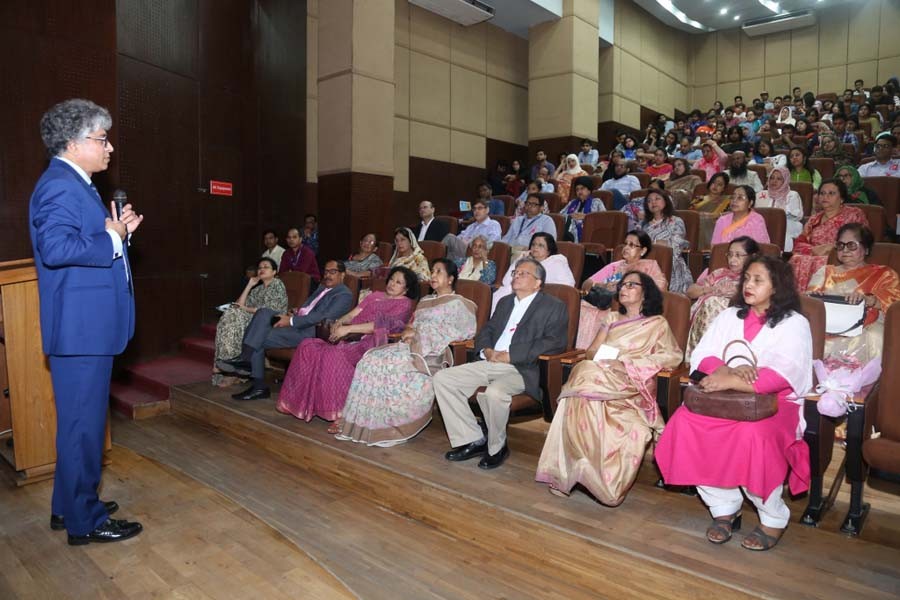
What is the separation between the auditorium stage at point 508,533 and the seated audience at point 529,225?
1965 mm

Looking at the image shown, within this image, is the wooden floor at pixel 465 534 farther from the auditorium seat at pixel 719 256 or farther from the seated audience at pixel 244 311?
the auditorium seat at pixel 719 256

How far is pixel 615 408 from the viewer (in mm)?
2020

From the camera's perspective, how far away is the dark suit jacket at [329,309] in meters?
3.30

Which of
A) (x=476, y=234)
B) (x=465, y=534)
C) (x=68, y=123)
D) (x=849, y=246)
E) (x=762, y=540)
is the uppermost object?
(x=68, y=123)

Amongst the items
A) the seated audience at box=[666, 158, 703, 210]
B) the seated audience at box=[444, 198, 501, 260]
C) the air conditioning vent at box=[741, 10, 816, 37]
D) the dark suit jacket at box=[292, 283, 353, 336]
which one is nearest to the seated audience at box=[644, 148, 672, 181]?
the seated audience at box=[666, 158, 703, 210]

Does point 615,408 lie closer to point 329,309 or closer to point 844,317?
point 844,317

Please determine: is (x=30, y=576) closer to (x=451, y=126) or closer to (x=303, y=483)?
(x=303, y=483)

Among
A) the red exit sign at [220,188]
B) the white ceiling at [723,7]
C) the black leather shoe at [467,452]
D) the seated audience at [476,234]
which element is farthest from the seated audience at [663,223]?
the white ceiling at [723,7]

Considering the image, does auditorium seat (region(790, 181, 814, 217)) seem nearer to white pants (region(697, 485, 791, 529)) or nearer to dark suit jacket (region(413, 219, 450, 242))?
dark suit jacket (region(413, 219, 450, 242))

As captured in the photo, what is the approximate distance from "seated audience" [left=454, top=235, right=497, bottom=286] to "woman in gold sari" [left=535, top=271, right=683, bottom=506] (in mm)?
1635

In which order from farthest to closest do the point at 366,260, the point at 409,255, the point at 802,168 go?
the point at 802,168, the point at 366,260, the point at 409,255

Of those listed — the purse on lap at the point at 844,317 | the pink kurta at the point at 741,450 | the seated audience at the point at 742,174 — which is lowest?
the pink kurta at the point at 741,450

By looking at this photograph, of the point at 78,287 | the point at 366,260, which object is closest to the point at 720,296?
the point at 78,287

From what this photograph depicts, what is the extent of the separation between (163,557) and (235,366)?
1.85 meters
